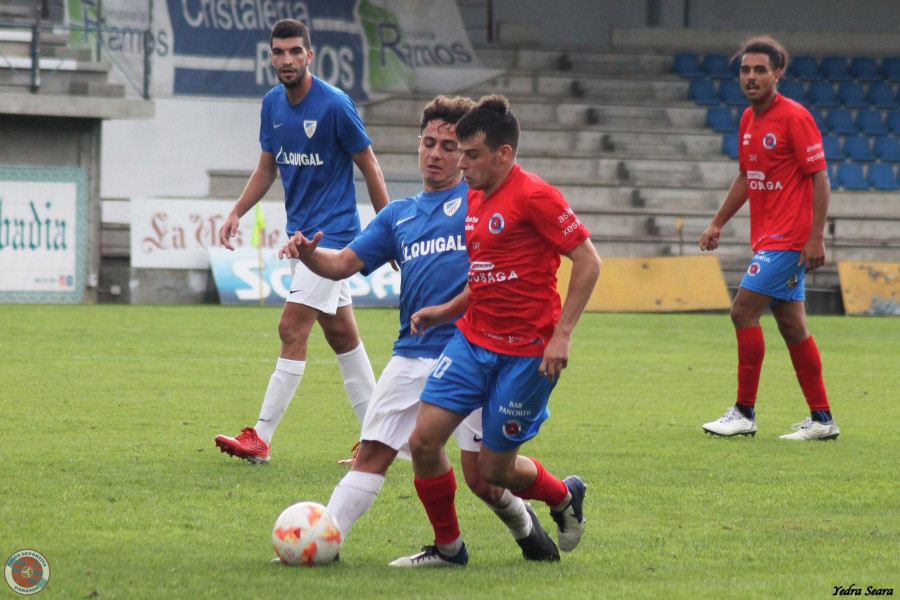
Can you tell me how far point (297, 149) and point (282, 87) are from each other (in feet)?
1.10

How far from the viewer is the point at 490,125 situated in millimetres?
4125

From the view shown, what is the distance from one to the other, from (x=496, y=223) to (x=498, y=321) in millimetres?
326

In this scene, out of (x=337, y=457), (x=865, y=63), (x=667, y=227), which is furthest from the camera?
(x=865, y=63)

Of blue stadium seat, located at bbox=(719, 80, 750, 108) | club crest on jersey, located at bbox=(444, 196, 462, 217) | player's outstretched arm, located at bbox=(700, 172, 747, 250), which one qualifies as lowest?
club crest on jersey, located at bbox=(444, 196, 462, 217)

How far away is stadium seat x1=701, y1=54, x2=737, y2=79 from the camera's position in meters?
27.2

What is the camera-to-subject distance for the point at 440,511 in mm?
4129

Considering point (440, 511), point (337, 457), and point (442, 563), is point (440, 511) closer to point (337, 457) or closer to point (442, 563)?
point (442, 563)

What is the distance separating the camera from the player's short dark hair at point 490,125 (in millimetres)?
4129

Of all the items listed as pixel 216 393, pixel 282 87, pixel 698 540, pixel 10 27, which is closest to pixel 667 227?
pixel 10 27

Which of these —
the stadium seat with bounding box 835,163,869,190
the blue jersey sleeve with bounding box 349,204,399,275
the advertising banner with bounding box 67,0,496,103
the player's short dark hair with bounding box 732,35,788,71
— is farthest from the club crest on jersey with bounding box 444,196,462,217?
the stadium seat with bounding box 835,163,869,190

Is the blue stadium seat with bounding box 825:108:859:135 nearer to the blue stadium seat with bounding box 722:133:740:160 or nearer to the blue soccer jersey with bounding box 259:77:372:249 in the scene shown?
the blue stadium seat with bounding box 722:133:740:160

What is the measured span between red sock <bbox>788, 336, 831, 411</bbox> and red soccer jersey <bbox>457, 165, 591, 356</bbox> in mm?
3472

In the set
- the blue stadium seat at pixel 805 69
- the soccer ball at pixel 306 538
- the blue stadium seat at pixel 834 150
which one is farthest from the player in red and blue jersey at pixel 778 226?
the blue stadium seat at pixel 805 69

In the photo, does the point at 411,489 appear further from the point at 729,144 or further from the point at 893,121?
the point at 893,121
